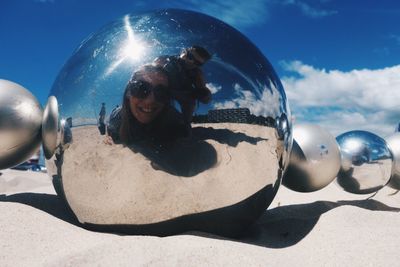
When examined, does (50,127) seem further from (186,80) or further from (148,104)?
(186,80)

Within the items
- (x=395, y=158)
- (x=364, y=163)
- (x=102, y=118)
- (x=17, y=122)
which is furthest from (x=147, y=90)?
(x=395, y=158)

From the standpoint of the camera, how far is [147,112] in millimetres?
2766

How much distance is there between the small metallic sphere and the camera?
4.26 meters

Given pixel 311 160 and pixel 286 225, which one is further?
pixel 311 160

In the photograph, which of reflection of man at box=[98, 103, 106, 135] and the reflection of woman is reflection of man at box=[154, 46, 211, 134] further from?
reflection of man at box=[98, 103, 106, 135]

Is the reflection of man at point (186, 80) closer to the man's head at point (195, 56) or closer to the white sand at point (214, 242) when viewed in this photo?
the man's head at point (195, 56)

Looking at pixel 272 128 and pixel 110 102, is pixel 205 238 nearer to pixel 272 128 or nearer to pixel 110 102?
pixel 272 128

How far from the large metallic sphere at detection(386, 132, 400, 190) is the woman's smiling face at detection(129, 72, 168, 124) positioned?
3491 millimetres

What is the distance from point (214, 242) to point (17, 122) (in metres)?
2.33

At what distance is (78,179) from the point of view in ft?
10.2

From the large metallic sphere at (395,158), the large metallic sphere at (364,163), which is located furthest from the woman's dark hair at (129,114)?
the large metallic sphere at (395,158)

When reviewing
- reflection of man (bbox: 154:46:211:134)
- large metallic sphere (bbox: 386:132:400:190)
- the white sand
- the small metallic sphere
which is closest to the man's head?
reflection of man (bbox: 154:46:211:134)

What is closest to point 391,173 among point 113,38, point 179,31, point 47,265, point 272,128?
point 272,128

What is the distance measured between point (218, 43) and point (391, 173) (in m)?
3.10
